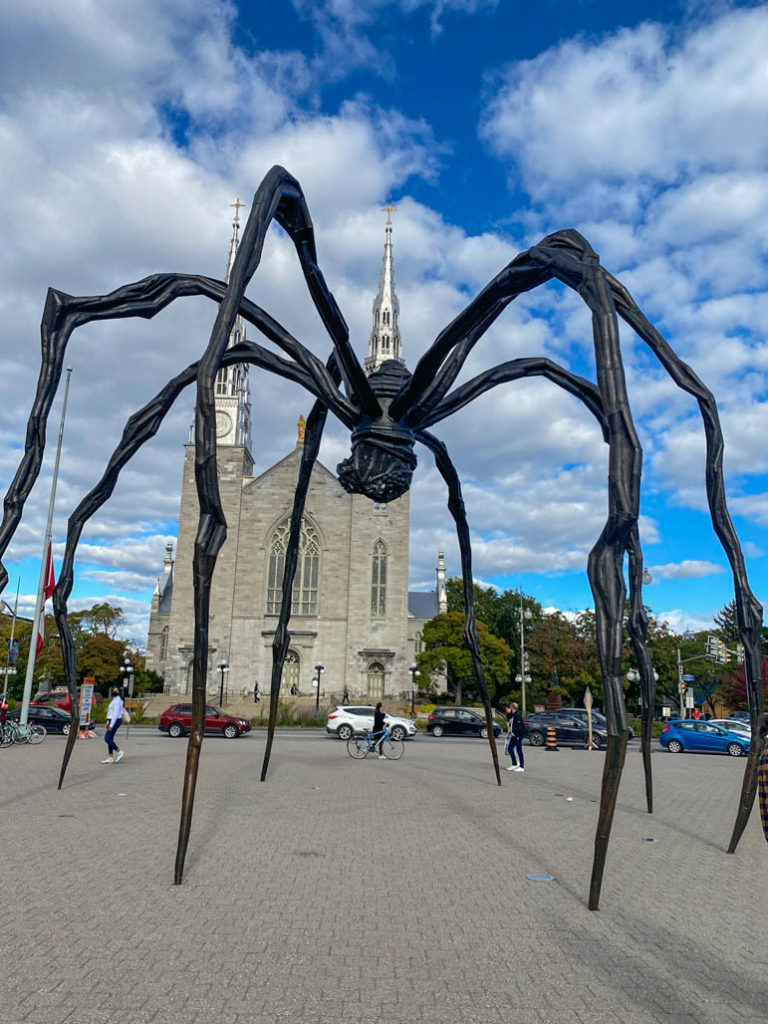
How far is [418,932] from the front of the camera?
4469 millimetres

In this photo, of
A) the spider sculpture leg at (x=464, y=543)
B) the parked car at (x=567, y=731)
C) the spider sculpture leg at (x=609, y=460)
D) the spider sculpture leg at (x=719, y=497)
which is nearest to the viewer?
the spider sculpture leg at (x=609, y=460)

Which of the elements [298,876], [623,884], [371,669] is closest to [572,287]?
[623,884]

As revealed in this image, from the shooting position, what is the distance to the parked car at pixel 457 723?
2877 cm

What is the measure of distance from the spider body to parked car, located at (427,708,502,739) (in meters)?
23.6

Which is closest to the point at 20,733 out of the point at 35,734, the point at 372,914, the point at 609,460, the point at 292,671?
the point at 35,734

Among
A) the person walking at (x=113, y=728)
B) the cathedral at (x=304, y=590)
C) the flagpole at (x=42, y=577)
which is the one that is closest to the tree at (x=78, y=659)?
the cathedral at (x=304, y=590)

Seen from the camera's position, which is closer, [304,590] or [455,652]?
[455,652]

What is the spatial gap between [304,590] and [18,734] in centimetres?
3034

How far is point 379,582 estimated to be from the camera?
49.2 meters

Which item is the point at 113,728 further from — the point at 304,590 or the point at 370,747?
the point at 304,590

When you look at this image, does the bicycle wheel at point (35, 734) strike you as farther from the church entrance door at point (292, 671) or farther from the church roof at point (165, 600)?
the church roof at point (165, 600)

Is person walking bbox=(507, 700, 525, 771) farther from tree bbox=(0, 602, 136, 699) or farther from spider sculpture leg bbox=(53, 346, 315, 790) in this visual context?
tree bbox=(0, 602, 136, 699)

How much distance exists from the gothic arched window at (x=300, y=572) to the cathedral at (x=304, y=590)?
0.07 metres

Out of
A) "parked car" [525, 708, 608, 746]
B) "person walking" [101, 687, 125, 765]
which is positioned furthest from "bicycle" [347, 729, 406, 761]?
"parked car" [525, 708, 608, 746]
